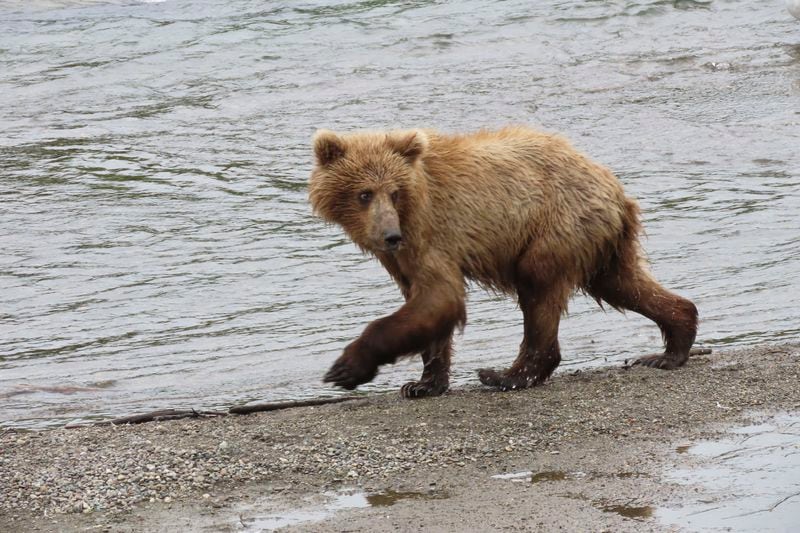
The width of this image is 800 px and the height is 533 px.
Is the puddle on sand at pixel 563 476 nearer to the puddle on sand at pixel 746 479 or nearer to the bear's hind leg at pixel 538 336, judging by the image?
the puddle on sand at pixel 746 479

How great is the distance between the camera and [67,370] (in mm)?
8430

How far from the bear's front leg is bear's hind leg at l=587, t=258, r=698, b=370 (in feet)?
3.90

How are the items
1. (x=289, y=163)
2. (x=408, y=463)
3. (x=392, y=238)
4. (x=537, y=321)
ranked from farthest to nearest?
(x=289, y=163)
(x=537, y=321)
(x=392, y=238)
(x=408, y=463)

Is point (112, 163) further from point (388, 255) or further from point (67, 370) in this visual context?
point (388, 255)

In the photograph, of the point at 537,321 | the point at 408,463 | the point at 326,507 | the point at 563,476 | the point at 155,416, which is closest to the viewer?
the point at 326,507

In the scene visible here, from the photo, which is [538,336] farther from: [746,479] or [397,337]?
[746,479]

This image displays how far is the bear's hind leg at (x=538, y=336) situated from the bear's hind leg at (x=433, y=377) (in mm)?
285

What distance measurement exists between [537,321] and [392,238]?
1188mm

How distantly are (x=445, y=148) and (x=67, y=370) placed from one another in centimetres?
297

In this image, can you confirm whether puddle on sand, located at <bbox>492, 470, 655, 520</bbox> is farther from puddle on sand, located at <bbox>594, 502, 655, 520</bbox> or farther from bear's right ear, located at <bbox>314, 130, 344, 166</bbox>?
bear's right ear, located at <bbox>314, 130, 344, 166</bbox>

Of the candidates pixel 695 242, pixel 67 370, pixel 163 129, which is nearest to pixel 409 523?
pixel 67 370

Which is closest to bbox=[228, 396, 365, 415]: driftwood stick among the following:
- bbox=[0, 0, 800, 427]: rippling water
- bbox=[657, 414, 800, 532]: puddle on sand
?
bbox=[0, 0, 800, 427]: rippling water

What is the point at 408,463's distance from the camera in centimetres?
571

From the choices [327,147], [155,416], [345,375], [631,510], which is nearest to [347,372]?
[345,375]
